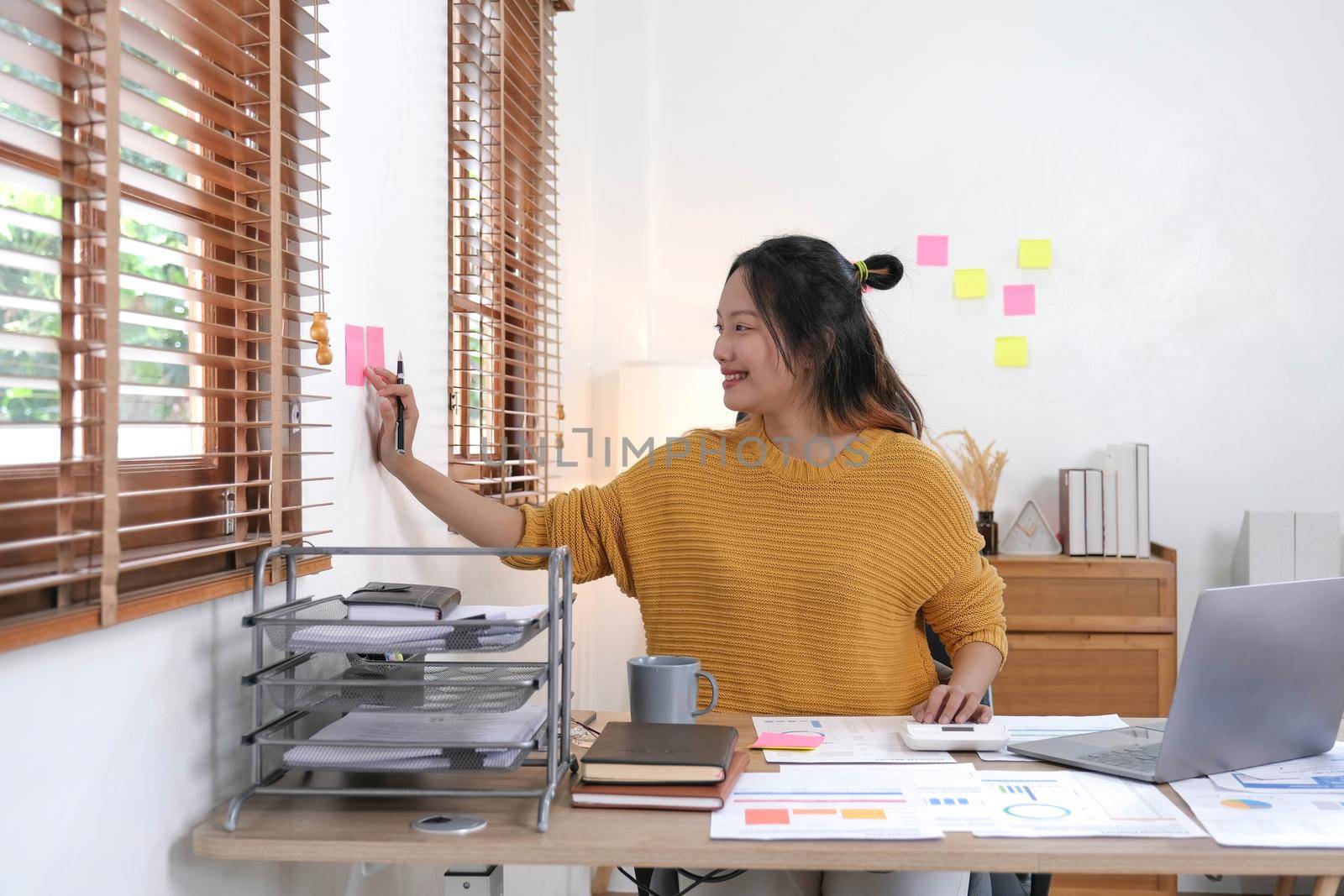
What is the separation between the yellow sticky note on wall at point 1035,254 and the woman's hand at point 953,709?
2147 millimetres

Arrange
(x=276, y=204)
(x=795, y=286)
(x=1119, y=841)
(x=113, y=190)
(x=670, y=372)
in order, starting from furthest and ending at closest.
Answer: (x=670, y=372) < (x=795, y=286) < (x=276, y=204) < (x=1119, y=841) < (x=113, y=190)

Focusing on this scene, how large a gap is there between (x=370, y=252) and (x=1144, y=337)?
8.43 feet

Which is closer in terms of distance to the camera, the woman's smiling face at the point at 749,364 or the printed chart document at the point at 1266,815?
the printed chart document at the point at 1266,815

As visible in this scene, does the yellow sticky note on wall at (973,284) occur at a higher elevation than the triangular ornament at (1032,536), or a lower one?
higher

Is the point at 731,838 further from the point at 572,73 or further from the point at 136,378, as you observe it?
the point at 572,73

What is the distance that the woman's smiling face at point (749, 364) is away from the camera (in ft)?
6.23

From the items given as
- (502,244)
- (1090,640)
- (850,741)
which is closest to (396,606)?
(850,741)

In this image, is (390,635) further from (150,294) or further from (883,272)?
(883,272)

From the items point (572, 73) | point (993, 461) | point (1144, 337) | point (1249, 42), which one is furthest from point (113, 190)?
point (1249, 42)

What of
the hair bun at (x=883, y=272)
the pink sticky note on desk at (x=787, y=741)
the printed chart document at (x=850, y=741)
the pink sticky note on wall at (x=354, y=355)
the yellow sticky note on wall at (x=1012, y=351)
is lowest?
the printed chart document at (x=850, y=741)

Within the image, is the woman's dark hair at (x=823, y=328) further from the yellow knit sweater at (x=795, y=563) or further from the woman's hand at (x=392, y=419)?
the woman's hand at (x=392, y=419)

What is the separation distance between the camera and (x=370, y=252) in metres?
1.60

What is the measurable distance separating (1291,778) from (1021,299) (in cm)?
A: 228

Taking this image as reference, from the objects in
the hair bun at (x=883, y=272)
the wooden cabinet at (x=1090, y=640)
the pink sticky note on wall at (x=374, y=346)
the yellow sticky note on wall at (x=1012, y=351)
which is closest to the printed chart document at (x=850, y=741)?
the pink sticky note on wall at (x=374, y=346)
